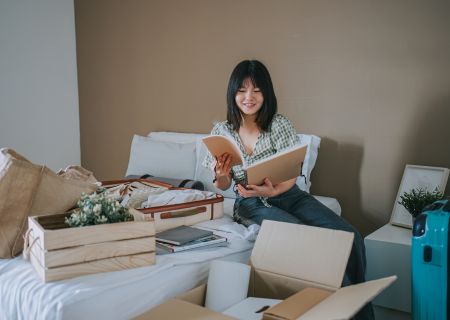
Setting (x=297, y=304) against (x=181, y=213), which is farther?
(x=181, y=213)

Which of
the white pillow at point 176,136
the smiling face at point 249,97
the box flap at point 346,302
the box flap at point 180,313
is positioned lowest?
the box flap at point 180,313

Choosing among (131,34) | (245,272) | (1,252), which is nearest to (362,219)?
(245,272)

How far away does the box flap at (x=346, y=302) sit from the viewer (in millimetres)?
1189

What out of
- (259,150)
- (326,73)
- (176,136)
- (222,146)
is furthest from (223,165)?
(176,136)

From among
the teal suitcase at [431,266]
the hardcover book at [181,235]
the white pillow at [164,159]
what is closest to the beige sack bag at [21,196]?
the hardcover book at [181,235]

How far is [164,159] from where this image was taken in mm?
2977

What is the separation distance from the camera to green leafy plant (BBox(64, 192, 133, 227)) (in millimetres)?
1571

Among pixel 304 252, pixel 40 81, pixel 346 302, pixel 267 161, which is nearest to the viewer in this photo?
pixel 346 302

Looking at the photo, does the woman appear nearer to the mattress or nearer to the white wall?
the mattress

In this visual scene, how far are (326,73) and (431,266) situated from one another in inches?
54.4

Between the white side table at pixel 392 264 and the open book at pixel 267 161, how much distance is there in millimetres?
502

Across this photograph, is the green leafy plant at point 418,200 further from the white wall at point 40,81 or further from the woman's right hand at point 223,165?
the white wall at point 40,81

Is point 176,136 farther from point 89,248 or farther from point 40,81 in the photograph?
point 89,248

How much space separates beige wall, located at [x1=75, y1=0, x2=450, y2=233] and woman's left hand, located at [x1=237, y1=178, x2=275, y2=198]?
0.83 meters
